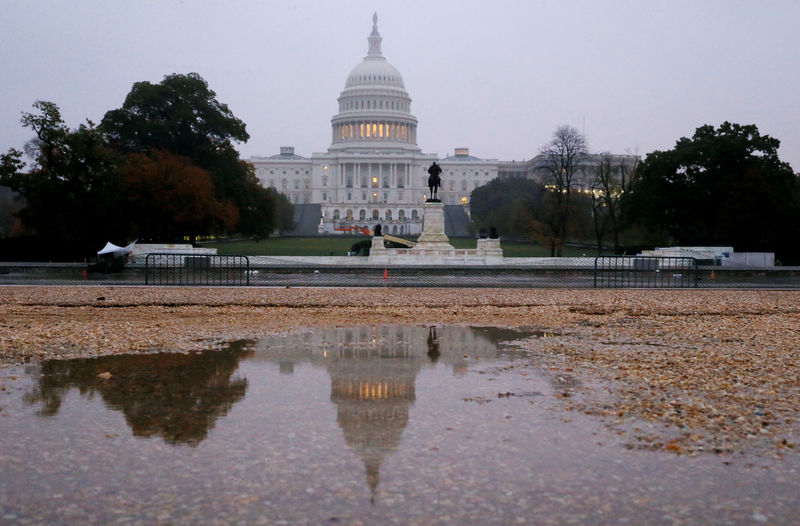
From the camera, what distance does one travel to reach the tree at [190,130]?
188ft

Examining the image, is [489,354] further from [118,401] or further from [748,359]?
[118,401]

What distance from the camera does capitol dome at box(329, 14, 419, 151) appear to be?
543 feet

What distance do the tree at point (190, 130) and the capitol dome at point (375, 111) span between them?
107m

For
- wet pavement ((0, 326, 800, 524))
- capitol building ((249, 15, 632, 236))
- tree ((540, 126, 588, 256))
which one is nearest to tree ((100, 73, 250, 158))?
tree ((540, 126, 588, 256))

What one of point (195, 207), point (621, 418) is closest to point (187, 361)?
point (621, 418)

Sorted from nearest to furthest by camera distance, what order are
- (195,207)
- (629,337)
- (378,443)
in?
(378,443), (629,337), (195,207)

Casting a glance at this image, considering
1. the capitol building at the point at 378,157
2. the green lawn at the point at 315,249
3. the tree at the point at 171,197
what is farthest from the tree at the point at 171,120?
the capitol building at the point at 378,157

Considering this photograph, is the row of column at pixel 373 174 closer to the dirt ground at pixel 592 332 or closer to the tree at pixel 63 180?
the tree at pixel 63 180

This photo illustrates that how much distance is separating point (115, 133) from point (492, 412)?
2162 inches

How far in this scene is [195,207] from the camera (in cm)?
5022

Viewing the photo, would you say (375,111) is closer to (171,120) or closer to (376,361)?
(171,120)

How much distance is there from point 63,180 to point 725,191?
134 ft

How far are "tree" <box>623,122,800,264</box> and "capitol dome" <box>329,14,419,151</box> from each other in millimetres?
114878

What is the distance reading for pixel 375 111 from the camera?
165 meters
